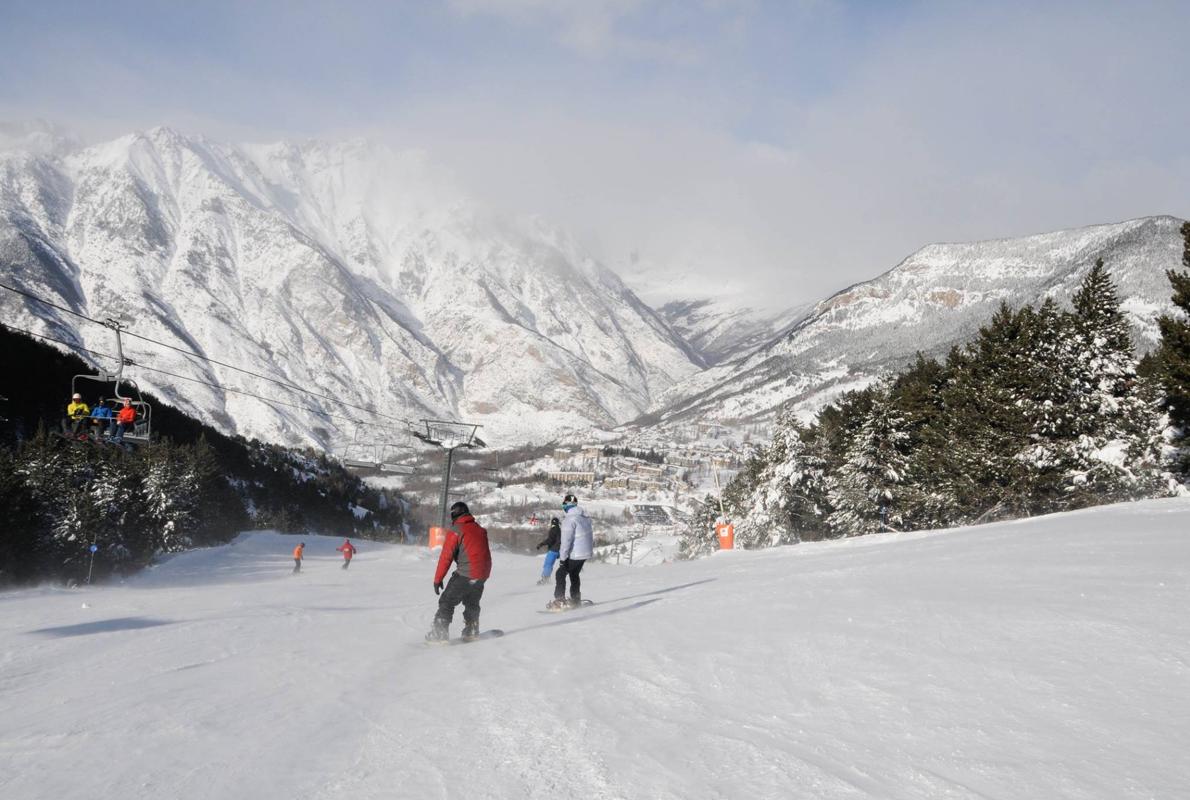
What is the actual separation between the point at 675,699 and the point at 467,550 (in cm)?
514

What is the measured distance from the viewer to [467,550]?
449 inches

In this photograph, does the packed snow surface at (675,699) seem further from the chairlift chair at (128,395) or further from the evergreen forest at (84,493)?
the evergreen forest at (84,493)

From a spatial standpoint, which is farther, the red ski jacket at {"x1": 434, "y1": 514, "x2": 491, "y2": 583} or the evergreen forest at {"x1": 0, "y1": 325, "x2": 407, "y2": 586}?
the evergreen forest at {"x1": 0, "y1": 325, "x2": 407, "y2": 586}

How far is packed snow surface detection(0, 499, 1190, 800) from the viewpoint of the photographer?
4977 millimetres

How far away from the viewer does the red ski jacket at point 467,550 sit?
11367 millimetres

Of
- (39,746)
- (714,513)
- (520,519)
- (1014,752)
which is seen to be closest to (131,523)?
(714,513)

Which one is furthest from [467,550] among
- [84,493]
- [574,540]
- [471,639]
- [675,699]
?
[84,493]

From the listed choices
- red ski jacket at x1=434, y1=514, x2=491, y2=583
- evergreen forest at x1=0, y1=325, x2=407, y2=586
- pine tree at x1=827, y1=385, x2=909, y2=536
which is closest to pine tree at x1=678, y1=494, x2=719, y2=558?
pine tree at x1=827, y1=385, x2=909, y2=536

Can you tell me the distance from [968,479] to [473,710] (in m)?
32.3

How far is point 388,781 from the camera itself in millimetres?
4945

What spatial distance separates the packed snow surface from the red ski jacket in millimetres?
1056

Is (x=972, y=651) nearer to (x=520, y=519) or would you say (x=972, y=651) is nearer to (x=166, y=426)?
(x=166, y=426)

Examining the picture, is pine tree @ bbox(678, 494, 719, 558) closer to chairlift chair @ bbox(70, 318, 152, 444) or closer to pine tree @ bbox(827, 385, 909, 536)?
pine tree @ bbox(827, 385, 909, 536)

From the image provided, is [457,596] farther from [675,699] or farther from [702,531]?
[702,531]
